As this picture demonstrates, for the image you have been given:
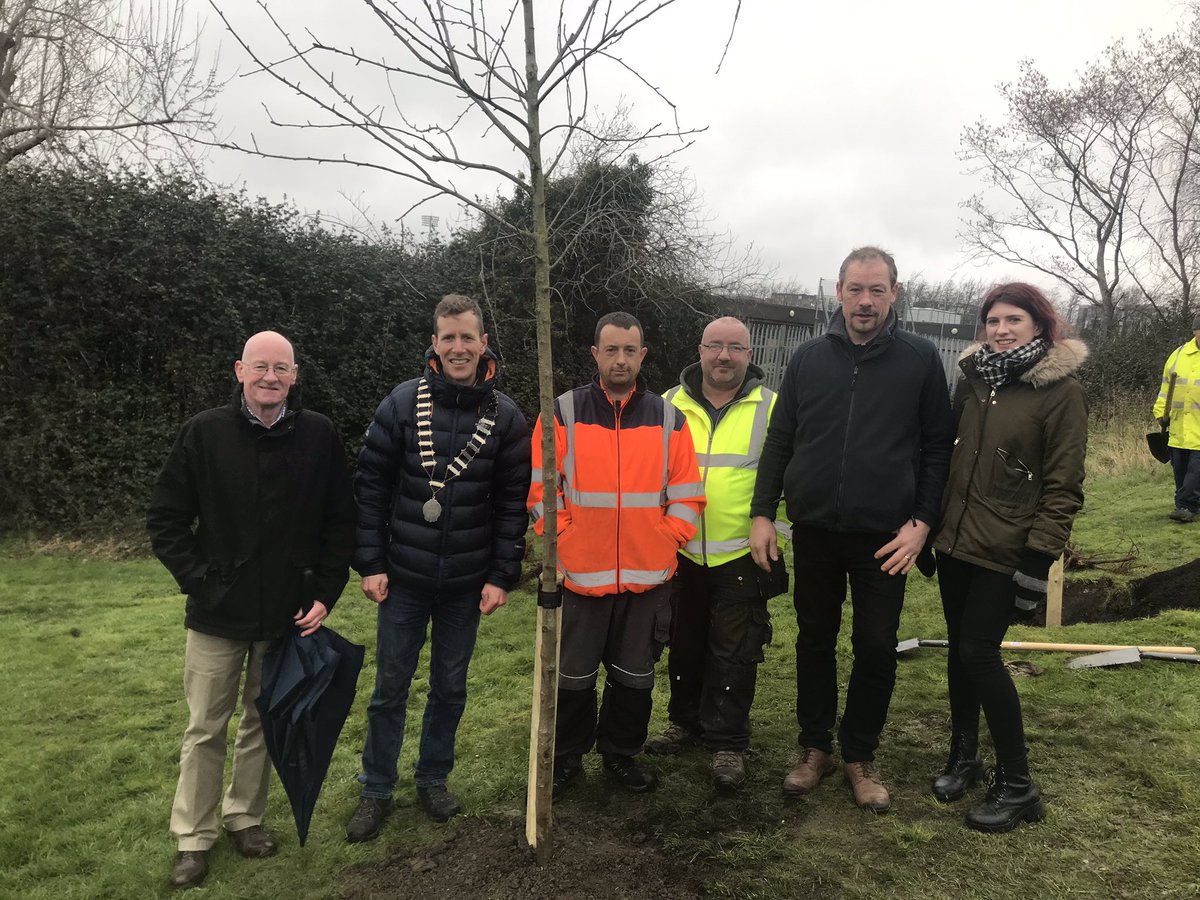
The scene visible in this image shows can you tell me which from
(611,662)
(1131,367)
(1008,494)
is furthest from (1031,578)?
(1131,367)

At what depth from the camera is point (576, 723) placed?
341 cm

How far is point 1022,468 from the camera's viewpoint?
2936 mm

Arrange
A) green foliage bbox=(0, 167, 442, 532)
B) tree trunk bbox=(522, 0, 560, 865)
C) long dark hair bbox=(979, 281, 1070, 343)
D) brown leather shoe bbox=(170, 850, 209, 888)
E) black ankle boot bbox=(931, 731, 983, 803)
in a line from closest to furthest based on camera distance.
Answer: tree trunk bbox=(522, 0, 560, 865), brown leather shoe bbox=(170, 850, 209, 888), long dark hair bbox=(979, 281, 1070, 343), black ankle boot bbox=(931, 731, 983, 803), green foliage bbox=(0, 167, 442, 532)

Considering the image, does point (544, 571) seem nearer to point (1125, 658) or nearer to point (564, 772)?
point (564, 772)

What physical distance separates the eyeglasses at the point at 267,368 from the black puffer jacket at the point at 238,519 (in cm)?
13

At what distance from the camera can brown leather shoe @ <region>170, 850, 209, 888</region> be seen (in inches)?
110

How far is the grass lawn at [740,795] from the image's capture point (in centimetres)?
277

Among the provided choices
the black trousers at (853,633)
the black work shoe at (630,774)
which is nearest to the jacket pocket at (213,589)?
the black work shoe at (630,774)

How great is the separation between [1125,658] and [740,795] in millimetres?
2684

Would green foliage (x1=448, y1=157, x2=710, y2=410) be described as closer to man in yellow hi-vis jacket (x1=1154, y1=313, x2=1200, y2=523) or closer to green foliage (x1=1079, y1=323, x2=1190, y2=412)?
man in yellow hi-vis jacket (x1=1154, y1=313, x2=1200, y2=523)

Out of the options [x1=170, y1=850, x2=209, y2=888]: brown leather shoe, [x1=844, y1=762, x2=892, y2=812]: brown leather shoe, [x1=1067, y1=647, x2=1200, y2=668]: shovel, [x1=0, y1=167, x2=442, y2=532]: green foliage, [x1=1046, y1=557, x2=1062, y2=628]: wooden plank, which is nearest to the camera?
[x1=170, y1=850, x2=209, y2=888]: brown leather shoe

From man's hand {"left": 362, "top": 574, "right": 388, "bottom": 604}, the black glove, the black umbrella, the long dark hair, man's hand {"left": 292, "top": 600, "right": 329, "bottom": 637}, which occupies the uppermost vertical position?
the long dark hair

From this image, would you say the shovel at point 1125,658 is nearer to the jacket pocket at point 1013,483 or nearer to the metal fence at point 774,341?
the jacket pocket at point 1013,483

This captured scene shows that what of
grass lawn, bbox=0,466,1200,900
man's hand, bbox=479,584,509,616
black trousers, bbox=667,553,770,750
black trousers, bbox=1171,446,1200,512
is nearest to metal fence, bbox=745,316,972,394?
black trousers, bbox=1171,446,1200,512
